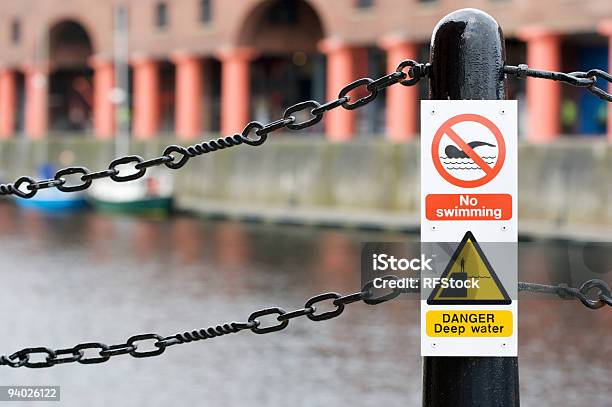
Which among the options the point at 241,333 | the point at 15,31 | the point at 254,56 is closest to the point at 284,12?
the point at 254,56

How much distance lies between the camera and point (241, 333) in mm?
19594

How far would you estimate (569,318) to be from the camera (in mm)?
20766

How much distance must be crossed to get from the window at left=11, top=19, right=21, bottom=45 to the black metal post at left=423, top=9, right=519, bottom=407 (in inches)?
2516

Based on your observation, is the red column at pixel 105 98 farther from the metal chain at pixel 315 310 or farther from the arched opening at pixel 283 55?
the metal chain at pixel 315 310

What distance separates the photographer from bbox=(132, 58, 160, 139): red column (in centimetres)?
5638

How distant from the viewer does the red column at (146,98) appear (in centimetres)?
5638

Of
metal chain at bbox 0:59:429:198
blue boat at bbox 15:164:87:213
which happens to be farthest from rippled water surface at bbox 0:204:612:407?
blue boat at bbox 15:164:87:213

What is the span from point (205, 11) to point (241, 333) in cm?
3373

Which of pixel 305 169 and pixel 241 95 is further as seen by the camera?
pixel 241 95

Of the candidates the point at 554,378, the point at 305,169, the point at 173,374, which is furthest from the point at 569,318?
the point at 305,169

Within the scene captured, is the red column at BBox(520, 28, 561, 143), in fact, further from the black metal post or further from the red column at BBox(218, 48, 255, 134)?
the black metal post

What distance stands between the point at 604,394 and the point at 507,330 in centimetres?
1081

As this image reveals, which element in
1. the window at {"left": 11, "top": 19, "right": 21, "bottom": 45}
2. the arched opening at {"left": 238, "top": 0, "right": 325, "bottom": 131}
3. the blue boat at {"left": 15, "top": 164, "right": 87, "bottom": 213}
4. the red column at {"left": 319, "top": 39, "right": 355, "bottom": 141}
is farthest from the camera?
the window at {"left": 11, "top": 19, "right": 21, "bottom": 45}

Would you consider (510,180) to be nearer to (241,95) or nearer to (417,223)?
(417,223)
